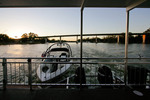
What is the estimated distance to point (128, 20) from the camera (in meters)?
2.35

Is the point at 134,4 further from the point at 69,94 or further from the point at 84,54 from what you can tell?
the point at 84,54

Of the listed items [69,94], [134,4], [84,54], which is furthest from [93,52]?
[69,94]

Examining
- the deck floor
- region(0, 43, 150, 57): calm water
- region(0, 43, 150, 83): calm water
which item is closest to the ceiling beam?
region(0, 43, 150, 83): calm water

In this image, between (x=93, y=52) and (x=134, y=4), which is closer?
(x=134, y=4)

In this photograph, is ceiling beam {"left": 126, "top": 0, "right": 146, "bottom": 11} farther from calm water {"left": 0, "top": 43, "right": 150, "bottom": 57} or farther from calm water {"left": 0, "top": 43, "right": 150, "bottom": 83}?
calm water {"left": 0, "top": 43, "right": 150, "bottom": 57}

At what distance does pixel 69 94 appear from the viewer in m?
1.91

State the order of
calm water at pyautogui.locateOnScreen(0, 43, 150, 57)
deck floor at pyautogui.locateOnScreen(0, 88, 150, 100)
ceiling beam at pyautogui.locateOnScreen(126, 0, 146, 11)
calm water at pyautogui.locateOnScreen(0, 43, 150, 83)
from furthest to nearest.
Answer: calm water at pyautogui.locateOnScreen(0, 43, 150, 57) → calm water at pyautogui.locateOnScreen(0, 43, 150, 83) → ceiling beam at pyautogui.locateOnScreen(126, 0, 146, 11) → deck floor at pyautogui.locateOnScreen(0, 88, 150, 100)

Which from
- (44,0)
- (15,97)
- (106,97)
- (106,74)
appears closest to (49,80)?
(15,97)

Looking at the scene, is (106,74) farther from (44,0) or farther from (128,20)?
(44,0)

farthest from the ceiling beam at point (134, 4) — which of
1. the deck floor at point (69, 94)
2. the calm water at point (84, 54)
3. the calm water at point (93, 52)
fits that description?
the calm water at point (93, 52)

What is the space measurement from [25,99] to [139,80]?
265 centimetres

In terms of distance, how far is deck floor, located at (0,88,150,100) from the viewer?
5.89ft

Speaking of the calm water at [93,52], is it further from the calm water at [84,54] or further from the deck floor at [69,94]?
the deck floor at [69,94]

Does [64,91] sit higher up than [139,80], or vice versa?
[139,80]
